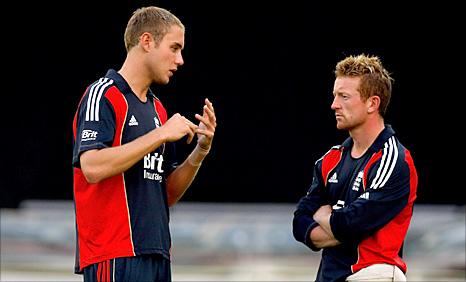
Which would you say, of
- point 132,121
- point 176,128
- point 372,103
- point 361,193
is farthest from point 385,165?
point 132,121

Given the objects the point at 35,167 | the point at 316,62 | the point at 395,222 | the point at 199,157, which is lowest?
the point at 395,222

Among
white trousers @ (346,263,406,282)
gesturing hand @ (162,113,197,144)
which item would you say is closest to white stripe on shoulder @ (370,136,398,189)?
white trousers @ (346,263,406,282)

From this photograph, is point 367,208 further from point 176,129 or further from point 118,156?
point 118,156

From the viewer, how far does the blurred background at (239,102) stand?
742 cm

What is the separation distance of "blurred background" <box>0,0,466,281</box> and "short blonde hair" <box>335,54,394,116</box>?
3393 millimetres

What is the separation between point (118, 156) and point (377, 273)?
99 cm

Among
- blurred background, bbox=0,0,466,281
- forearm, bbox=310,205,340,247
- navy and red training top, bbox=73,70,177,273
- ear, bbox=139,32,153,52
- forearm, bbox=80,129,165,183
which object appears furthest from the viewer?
blurred background, bbox=0,0,466,281

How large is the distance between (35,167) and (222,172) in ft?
4.14

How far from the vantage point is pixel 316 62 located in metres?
7.54

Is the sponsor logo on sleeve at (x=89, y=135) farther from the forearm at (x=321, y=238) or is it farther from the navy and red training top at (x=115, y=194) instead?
the forearm at (x=321, y=238)

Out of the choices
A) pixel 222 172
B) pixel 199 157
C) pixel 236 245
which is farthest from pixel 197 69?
pixel 199 157

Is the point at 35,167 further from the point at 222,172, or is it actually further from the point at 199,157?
the point at 199,157

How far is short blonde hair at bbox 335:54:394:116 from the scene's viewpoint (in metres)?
3.96

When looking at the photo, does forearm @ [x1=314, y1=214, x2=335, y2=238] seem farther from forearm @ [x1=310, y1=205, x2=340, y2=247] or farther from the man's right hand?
the man's right hand
